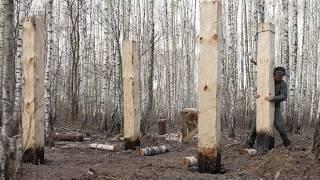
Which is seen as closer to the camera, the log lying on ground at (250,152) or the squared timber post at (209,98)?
the squared timber post at (209,98)

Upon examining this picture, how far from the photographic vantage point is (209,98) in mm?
6102

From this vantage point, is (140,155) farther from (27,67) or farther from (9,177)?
(9,177)

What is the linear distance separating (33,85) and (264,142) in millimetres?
4254

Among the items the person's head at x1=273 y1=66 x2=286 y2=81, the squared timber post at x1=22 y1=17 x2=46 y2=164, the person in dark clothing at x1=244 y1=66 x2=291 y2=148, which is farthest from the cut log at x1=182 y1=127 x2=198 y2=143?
the squared timber post at x1=22 y1=17 x2=46 y2=164

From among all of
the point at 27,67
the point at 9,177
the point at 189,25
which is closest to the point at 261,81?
the point at 27,67

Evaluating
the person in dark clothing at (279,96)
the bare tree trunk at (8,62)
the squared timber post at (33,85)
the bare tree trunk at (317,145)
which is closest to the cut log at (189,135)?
the person in dark clothing at (279,96)

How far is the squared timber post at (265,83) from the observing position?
759 cm

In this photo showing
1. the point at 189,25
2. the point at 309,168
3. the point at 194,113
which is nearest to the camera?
the point at 309,168

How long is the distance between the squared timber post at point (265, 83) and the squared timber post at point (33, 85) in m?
3.89

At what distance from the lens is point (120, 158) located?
8.03 metres

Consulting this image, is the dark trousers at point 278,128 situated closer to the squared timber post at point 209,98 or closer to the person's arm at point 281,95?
the person's arm at point 281,95

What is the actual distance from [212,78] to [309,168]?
184 cm

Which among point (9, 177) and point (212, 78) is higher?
point (212, 78)

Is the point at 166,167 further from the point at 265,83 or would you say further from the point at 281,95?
the point at 281,95
